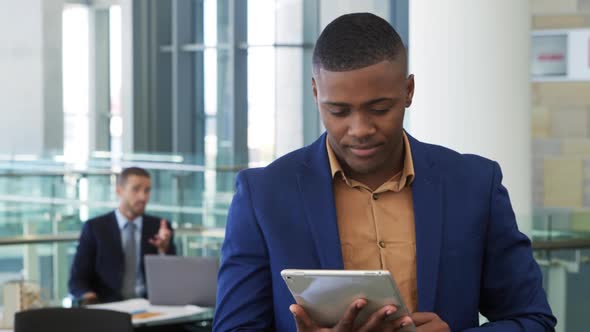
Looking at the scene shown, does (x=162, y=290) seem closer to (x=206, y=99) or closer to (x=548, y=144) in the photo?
(x=548, y=144)

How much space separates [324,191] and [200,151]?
→ 1712cm

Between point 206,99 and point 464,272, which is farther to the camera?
point 206,99

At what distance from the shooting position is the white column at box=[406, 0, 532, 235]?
507 cm

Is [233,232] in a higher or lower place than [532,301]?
higher

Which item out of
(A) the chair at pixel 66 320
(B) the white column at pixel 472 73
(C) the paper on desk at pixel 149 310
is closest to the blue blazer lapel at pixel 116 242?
(C) the paper on desk at pixel 149 310

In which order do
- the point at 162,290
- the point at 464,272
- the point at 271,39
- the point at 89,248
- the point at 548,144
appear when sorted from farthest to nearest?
the point at 271,39, the point at 548,144, the point at 89,248, the point at 162,290, the point at 464,272

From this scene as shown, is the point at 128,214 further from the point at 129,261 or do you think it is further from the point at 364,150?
the point at 364,150

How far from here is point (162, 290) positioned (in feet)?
20.3

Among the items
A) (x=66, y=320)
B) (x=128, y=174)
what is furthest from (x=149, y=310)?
(x=128, y=174)

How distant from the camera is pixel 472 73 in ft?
16.7

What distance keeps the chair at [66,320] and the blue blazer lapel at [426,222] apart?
2808mm

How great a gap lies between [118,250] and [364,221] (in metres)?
5.22

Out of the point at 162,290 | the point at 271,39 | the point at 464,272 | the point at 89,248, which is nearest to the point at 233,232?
the point at 464,272

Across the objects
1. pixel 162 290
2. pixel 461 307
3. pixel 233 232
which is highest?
pixel 233 232
